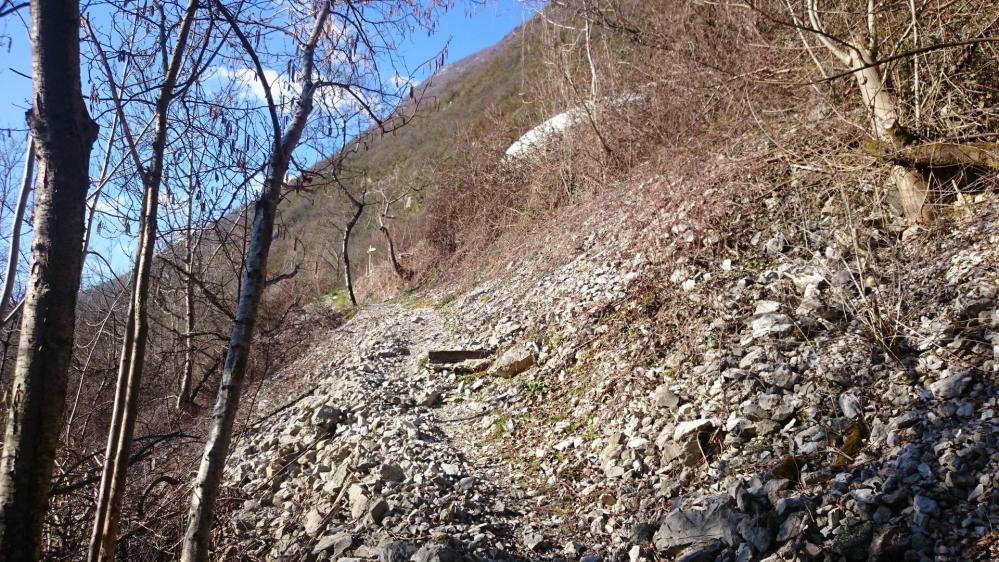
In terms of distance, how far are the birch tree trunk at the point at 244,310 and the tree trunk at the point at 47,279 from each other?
853 millimetres

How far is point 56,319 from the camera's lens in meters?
2.09

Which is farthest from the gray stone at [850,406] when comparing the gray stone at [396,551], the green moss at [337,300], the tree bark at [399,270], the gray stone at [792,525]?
the green moss at [337,300]

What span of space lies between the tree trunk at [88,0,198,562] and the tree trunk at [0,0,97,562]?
2.96ft

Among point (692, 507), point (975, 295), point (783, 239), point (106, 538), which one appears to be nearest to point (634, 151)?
point (783, 239)

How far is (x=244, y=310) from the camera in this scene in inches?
119

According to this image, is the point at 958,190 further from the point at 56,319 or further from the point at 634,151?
the point at 634,151

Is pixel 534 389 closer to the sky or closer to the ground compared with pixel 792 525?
closer to the sky

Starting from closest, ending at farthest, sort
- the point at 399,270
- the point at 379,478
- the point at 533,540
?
the point at 533,540 → the point at 379,478 → the point at 399,270

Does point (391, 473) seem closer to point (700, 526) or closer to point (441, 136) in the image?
point (700, 526)

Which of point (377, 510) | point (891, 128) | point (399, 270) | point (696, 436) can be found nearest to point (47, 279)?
point (377, 510)

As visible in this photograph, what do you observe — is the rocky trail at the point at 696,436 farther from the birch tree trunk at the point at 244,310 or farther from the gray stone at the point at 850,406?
the birch tree trunk at the point at 244,310

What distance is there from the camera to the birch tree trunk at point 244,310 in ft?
9.55

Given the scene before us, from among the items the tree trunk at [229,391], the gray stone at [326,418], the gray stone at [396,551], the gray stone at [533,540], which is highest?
the tree trunk at [229,391]

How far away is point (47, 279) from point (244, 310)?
0.99 meters
